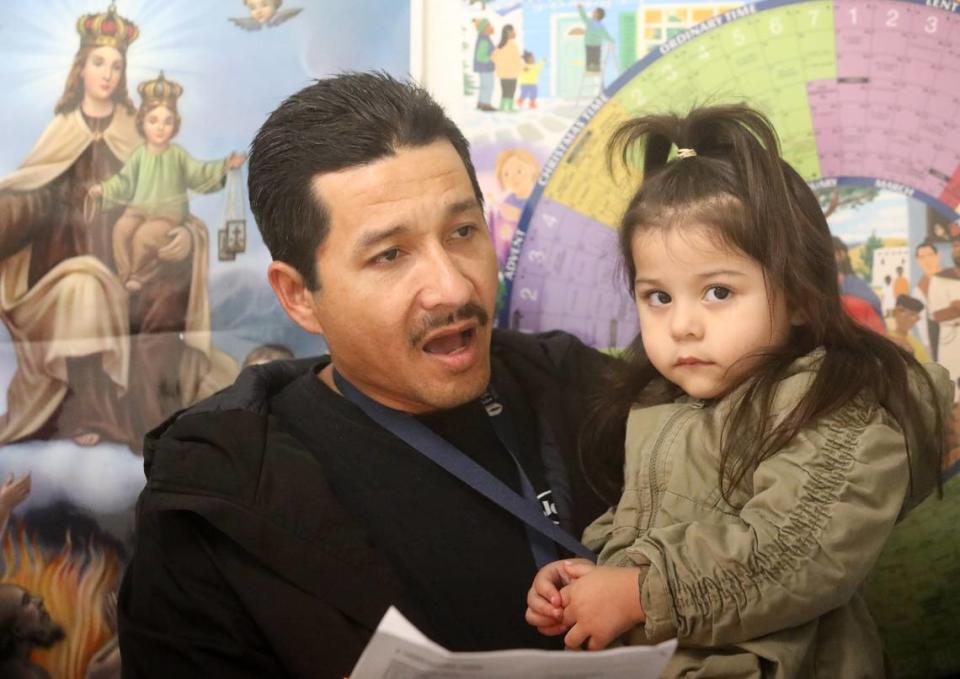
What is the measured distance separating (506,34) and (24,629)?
5.40 ft

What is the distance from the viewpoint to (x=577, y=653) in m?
1.26

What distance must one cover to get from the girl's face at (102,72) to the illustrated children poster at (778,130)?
681mm

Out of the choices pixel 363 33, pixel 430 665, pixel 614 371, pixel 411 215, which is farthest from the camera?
pixel 363 33

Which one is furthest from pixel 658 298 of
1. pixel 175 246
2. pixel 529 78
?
pixel 175 246

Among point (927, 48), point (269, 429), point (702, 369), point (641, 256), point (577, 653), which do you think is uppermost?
point (927, 48)

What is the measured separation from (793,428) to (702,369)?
0.62 ft

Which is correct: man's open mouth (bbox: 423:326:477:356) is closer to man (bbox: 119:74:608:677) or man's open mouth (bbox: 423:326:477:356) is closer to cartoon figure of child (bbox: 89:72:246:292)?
man (bbox: 119:74:608:677)

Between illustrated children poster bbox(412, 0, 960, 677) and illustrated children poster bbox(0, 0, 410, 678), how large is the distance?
11.0 inches

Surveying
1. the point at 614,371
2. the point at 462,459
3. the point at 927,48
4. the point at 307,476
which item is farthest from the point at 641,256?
the point at 927,48

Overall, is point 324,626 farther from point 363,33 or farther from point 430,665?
point 363,33

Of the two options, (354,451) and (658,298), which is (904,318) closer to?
(658,298)

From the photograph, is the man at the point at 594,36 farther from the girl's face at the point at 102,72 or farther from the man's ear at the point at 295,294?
the girl's face at the point at 102,72

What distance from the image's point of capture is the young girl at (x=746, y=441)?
145cm

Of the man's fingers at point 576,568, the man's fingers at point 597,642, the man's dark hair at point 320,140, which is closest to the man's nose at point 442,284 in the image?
the man's dark hair at point 320,140
